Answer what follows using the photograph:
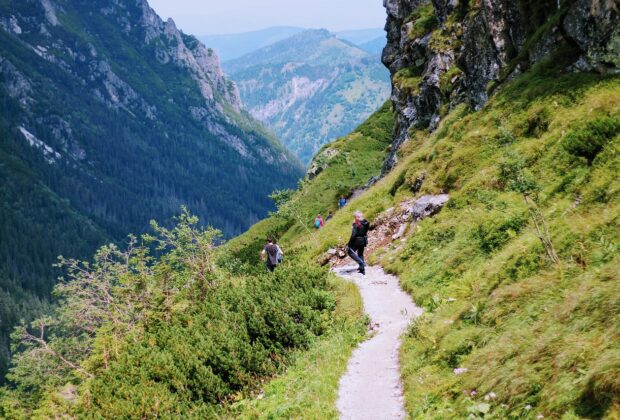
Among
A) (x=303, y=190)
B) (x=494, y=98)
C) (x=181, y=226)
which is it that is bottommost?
(x=303, y=190)

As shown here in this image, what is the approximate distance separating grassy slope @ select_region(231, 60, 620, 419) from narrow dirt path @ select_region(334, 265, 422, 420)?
1.44 feet

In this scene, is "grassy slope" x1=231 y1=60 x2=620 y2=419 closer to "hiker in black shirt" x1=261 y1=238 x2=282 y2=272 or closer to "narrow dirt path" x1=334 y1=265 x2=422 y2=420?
"narrow dirt path" x1=334 y1=265 x2=422 y2=420

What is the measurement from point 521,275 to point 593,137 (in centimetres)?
575

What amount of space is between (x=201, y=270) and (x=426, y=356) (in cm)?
1501

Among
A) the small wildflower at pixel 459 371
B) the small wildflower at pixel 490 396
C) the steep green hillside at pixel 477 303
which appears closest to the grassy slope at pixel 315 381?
the steep green hillside at pixel 477 303

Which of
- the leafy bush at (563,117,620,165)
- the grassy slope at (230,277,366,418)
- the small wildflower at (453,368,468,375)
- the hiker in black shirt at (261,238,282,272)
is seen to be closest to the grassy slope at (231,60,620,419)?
the small wildflower at (453,368,468,375)

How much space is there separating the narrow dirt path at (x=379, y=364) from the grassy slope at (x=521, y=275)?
17.3 inches

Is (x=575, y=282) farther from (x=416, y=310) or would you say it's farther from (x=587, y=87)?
(x=587, y=87)

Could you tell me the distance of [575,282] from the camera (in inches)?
371

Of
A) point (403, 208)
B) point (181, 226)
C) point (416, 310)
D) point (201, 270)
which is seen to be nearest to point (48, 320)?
→ point (181, 226)

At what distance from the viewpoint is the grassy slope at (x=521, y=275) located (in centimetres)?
754

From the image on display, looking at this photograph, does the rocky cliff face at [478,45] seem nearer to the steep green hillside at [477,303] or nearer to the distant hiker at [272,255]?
the steep green hillside at [477,303]

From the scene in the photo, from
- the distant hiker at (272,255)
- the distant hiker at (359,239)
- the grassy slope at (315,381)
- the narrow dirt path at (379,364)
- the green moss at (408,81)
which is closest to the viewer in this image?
the narrow dirt path at (379,364)

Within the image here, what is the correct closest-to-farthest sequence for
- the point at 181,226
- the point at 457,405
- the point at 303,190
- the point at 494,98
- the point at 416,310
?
the point at 457,405 < the point at 416,310 < the point at 494,98 < the point at 181,226 < the point at 303,190
